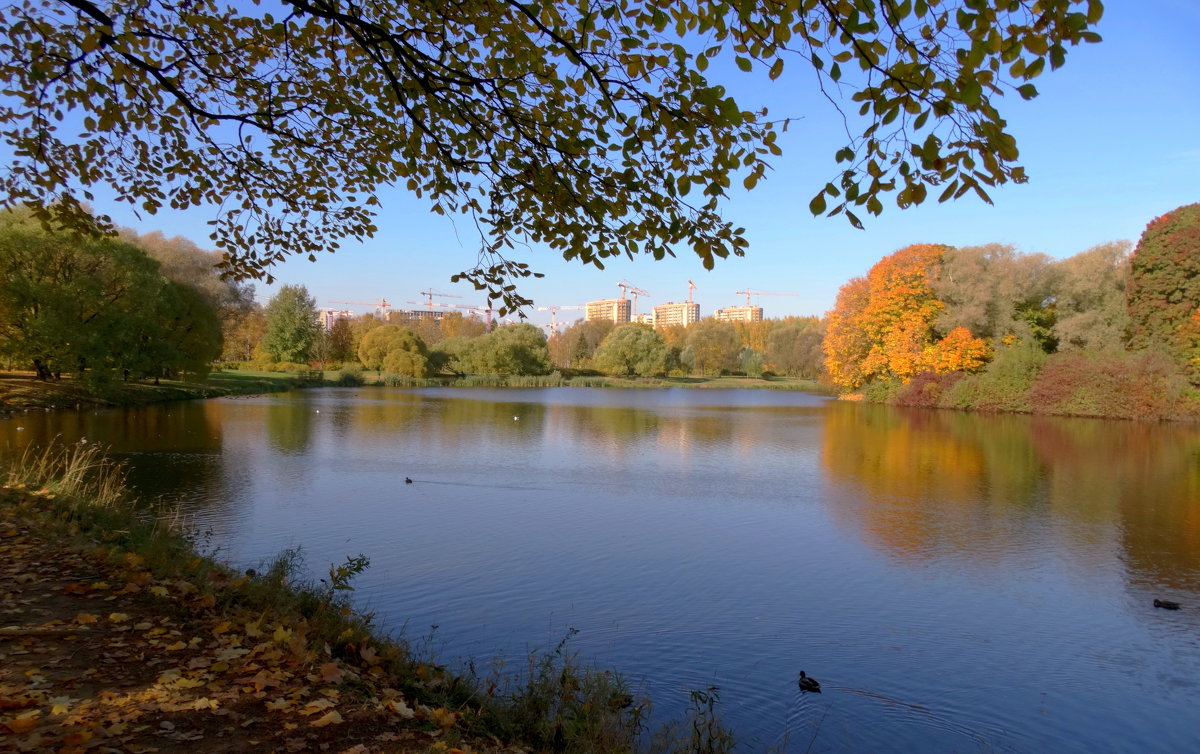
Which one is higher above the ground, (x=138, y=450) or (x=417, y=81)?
(x=417, y=81)

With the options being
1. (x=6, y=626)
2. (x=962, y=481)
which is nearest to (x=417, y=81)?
(x=6, y=626)

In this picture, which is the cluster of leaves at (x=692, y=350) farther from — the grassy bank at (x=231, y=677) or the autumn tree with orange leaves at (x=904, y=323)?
the grassy bank at (x=231, y=677)

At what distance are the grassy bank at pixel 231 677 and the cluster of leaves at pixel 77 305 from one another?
957 inches

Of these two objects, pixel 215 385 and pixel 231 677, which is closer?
pixel 231 677

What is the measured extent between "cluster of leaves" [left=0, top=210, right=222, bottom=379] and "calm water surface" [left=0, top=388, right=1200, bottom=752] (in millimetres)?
5356

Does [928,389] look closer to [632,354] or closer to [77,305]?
Answer: [632,354]

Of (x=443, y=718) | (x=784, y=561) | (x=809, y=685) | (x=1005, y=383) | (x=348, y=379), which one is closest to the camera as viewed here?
(x=443, y=718)

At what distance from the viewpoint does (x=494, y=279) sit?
5695mm

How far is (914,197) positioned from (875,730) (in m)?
4.20

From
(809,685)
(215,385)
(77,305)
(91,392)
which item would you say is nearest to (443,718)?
(809,685)

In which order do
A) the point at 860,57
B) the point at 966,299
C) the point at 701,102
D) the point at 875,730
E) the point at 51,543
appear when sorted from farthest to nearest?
the point at 966,299 < the point at 51,543 < the point at 875,730 < the point at 701,102 < the point at 860,57

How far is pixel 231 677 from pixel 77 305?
97.4 feet

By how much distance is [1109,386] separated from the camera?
113 ft

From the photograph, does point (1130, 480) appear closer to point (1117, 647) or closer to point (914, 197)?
point (1117, 647)
